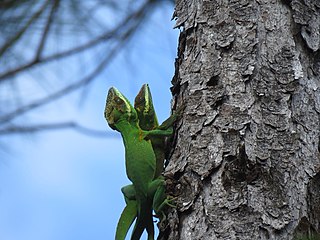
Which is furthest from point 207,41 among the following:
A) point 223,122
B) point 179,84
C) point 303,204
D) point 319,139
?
point 303,204

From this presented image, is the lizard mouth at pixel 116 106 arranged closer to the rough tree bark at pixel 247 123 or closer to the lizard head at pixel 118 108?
the lizard head at pixel 118 108

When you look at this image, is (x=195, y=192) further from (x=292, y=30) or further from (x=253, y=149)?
(x=292, y=30)

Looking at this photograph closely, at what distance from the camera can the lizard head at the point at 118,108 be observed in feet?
6.01

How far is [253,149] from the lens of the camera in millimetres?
1618

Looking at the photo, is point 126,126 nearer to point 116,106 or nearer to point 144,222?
point 116,106

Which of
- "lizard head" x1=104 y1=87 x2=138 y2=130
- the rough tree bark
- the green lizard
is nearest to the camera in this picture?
the rough tree bark

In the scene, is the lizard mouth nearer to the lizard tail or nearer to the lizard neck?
the lizard neck

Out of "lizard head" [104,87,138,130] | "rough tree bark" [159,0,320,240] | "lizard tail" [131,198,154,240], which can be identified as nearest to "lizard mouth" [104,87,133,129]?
"lizard head" [104,87,138,130]

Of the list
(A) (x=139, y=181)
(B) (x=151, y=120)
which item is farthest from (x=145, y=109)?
(A) (x=139, y=181)

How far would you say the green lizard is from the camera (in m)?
1.72

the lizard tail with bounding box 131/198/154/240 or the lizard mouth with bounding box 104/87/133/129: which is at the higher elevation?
the lizard mouth with bounding box 104/87/133/129

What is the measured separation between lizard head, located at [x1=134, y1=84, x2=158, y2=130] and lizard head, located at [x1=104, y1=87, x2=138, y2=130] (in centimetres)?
2

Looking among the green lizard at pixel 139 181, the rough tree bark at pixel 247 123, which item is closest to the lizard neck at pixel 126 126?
the green lizard at pixel 139 181

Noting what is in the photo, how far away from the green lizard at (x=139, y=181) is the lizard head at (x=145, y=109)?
0.12 ft
